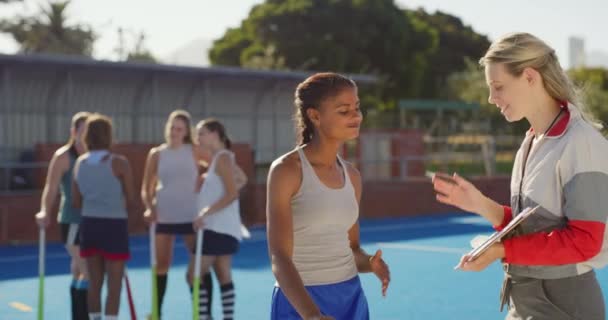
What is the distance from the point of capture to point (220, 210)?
7285 millimetres

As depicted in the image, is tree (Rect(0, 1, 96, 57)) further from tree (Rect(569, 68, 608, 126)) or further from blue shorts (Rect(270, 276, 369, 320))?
blue shorts (Rect(270, 276, 369, 320))

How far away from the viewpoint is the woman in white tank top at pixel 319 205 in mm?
3455

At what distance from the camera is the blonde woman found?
9.29ft

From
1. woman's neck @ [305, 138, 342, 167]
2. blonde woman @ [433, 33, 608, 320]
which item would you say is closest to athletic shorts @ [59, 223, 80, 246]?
woman's neck @ [305, 138, 342, 167]

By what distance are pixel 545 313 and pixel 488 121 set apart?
134 ft

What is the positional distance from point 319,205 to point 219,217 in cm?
386

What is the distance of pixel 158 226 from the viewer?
8109 millimetres

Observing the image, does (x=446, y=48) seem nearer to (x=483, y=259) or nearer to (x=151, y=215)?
(x=151, y=215)

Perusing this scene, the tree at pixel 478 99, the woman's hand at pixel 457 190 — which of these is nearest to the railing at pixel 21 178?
the woman's hand at pixel 457 190

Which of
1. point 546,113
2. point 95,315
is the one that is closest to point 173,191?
point 95,315

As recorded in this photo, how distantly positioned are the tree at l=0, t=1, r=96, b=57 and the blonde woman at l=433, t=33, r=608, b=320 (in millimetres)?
55316

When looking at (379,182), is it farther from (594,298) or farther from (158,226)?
(594,298)

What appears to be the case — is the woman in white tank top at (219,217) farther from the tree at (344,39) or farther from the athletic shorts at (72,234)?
the tree at (344,39)

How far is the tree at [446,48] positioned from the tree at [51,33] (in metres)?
23.5
